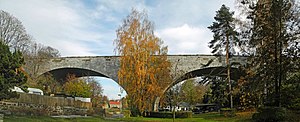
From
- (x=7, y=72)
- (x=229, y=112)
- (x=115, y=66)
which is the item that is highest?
(x=115, y=66)

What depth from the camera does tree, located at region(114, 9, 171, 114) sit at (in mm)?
27266

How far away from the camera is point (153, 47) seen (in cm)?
2839

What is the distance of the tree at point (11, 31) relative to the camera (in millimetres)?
32781

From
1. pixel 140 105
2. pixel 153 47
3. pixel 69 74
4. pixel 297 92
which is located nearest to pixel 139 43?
pixel 153 47

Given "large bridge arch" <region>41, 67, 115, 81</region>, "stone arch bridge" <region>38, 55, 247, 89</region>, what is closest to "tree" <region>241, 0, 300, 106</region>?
"stone arch bridge" <region>38, 55, 247, 89</region>

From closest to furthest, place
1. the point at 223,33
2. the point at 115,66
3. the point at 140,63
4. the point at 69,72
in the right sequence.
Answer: the point at 140,63 < the point at 223,33 < the point at 115,66 < the point at 69,72

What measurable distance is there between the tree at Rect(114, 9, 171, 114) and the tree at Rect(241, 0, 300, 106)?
1044cm

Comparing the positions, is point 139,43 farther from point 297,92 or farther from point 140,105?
point 297,92

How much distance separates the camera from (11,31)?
3338cm

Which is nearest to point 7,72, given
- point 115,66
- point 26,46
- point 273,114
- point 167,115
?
point 273,114

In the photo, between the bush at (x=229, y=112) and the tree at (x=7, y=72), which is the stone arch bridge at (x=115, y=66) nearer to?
the bush at (x=229, y=112)

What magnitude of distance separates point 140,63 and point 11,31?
14.8 metres

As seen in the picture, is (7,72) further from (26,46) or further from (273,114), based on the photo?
(26,46)

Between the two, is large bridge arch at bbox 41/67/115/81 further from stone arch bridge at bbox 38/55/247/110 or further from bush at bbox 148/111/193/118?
bush at bbox 148/111/193/118
